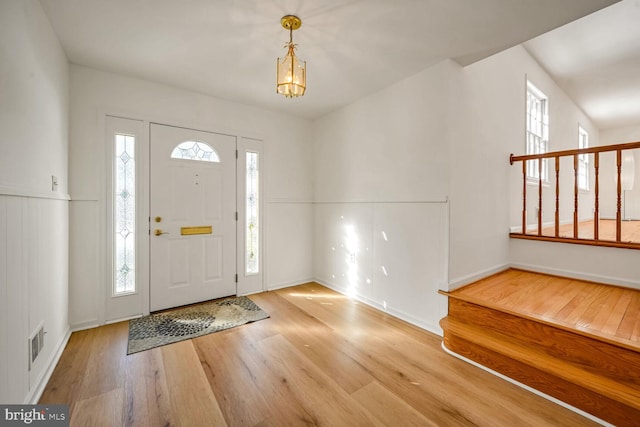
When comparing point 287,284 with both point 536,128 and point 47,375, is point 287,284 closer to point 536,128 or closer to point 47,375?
point 47,375

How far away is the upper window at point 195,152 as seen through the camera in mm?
3045

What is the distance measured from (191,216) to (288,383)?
7.21 ft

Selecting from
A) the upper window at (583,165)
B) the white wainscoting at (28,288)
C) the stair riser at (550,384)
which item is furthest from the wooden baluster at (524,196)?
the white wainscoting at (28,288)

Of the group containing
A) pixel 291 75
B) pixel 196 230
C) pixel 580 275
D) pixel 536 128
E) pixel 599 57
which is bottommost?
pixel 580 275

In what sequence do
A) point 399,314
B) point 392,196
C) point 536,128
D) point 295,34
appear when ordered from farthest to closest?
point 536,128, point 392,196, point 399,314, point 295,34

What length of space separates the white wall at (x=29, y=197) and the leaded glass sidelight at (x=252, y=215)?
5.95 ft

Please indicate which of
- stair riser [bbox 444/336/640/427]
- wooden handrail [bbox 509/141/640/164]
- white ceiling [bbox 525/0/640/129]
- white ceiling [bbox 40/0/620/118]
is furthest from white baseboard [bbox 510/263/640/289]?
white ceiling [bbox 525/0/640/129]

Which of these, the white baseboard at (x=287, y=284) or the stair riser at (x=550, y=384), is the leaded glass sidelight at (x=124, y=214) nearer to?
the white baseboard at (x=287, y=284)

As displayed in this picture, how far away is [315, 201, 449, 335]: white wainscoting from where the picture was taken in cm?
251

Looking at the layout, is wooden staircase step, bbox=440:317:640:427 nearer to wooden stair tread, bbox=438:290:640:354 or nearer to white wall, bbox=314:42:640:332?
wooden stair tread, bbox=438:290:640:354

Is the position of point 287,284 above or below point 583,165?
below

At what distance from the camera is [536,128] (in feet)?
12.8

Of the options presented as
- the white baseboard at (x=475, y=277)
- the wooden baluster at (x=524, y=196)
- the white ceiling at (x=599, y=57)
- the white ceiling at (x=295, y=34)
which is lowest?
the white baseboard at (x=475, y=277)

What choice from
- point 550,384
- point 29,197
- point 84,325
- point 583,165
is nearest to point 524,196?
point 550,384
